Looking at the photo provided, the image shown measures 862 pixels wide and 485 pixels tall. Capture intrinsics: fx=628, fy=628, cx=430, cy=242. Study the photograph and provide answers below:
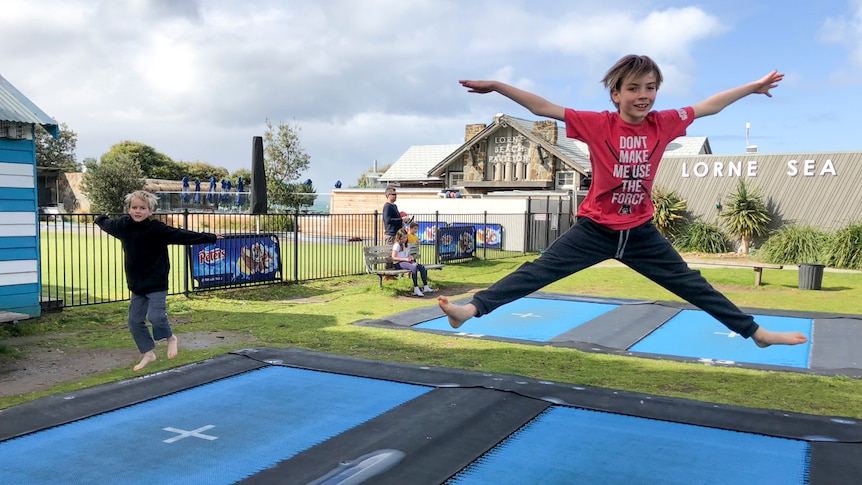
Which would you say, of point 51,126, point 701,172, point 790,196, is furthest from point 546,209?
point 51,126

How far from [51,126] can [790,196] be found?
18.3m

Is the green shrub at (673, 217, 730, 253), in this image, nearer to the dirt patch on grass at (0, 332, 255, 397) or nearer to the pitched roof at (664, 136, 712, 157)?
the pitched roof at (664, 136, 712, 157)

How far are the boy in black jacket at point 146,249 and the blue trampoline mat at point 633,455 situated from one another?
2.78 m

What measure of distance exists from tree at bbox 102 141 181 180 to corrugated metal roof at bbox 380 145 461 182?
2631cm

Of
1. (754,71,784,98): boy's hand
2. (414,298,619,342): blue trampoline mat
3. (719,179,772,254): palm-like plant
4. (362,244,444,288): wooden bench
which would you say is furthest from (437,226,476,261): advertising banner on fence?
(754,71,784,98): boy's hand

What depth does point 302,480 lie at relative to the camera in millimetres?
3176

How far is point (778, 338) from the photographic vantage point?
3311 mm

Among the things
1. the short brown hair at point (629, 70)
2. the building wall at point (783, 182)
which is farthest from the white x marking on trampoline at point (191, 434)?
the building wall at point (783, 182)

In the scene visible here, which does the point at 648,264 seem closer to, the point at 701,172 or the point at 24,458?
the point at 24,458

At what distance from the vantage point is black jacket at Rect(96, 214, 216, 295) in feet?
16.0

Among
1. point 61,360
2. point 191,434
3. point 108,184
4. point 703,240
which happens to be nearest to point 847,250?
point 703,240

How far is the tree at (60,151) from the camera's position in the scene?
46938 millimetres

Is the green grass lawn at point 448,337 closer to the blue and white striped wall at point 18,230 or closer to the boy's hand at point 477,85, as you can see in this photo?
the blue and white striped wall at point 18,230

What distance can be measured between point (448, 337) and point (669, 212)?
1417 centimetres
